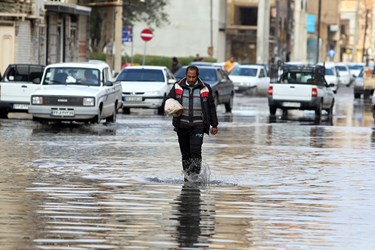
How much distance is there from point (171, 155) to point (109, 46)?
143ft

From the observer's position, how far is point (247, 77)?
64188mm

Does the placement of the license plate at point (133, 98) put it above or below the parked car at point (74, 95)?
below

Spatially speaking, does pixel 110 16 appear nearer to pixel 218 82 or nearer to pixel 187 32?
pixel 218 82

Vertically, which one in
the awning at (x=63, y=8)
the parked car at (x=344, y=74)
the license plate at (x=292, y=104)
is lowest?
the parked car at (x=344, y=74)

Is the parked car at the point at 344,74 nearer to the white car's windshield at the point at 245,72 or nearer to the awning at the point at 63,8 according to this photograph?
the white car's windshield at the point at 245,72

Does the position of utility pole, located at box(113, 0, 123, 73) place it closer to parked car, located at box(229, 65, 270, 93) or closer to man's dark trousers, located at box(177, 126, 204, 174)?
parked car, located at box(229, 65, 270, 93)

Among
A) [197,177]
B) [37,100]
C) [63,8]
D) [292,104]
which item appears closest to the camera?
[197,177]

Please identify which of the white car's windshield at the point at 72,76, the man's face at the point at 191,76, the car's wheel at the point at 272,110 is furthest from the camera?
the car's wheel at the point at 272,110

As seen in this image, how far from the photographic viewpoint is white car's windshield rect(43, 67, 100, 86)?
33.5m

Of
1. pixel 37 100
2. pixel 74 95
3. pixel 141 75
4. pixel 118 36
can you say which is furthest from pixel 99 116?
pixel 118 36

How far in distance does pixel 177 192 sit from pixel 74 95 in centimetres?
1560

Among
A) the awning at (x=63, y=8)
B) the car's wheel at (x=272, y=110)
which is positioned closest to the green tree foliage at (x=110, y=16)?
the awning at (x=63, y=8)

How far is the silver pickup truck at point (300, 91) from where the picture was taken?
43500mm

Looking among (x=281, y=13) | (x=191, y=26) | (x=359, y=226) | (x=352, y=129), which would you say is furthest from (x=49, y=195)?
(x=281, y=13)
